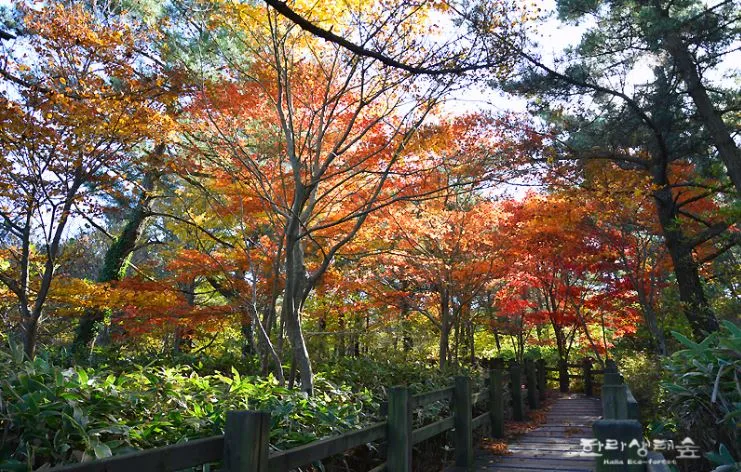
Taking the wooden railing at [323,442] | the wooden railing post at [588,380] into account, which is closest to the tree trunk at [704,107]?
the wooden railing at [323,442]

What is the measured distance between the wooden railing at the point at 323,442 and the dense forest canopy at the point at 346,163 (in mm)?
2050

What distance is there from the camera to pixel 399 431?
4297 mm

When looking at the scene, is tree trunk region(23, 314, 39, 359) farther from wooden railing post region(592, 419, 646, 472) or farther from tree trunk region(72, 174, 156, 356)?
wooden railing post region(592, 419, 646, 472)

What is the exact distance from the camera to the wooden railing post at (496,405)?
738 cm

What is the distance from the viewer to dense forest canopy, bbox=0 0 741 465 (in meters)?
7.44

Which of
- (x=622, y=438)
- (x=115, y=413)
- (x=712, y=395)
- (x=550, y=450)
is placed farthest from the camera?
(x=550, y=450)

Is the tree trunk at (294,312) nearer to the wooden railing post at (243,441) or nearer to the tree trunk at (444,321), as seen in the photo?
the wooden railing post at (243,441)

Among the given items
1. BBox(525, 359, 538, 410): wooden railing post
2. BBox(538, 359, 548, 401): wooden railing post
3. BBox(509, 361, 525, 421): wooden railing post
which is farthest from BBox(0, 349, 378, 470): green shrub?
BBox(538, 359, 548, 401): wooden railing post

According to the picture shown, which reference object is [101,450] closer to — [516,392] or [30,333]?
[30,333]

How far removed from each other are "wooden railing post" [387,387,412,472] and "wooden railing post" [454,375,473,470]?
1644 millimetres

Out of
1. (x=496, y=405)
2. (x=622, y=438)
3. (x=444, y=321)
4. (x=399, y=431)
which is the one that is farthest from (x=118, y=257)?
(x=622, y=438)

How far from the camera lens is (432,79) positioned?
7.04 meters

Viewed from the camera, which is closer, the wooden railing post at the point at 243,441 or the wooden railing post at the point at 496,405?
the wooden railing post at the point at 243,441

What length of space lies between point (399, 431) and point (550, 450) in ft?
10.6
